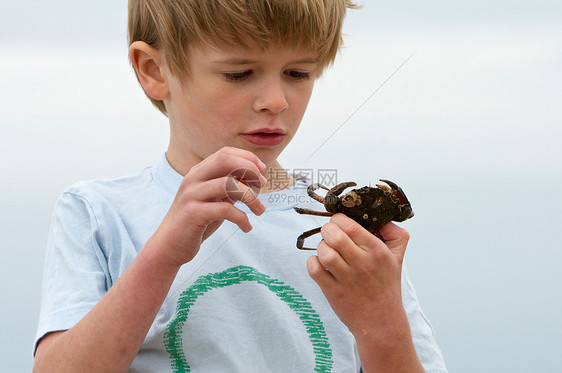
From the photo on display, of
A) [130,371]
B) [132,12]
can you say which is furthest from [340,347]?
[132,12]

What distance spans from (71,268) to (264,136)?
68 cm

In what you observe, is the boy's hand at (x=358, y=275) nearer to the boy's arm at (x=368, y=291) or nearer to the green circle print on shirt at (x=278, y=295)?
the boy's arm at (x=368, y=291)

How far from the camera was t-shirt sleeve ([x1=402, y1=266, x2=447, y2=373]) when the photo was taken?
6.09ft

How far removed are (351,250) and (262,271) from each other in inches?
16.4

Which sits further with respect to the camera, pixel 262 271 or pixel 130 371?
pixel 262 271

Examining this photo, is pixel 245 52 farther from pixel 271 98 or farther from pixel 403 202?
pixel 403 202

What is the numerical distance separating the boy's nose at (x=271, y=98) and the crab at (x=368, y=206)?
0.36m

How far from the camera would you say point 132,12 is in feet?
6.49

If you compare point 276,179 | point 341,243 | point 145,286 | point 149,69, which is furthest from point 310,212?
point 149,69

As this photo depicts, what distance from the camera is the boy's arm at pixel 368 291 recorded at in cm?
153

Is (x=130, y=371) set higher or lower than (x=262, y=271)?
lower

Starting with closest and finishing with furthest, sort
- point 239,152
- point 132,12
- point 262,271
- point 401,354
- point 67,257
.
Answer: point 239,152 → point 401,354 → point 67,257 → point 262,271 → point 132,12

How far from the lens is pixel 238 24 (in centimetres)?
165

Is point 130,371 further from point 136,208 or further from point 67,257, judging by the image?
point 136,208
